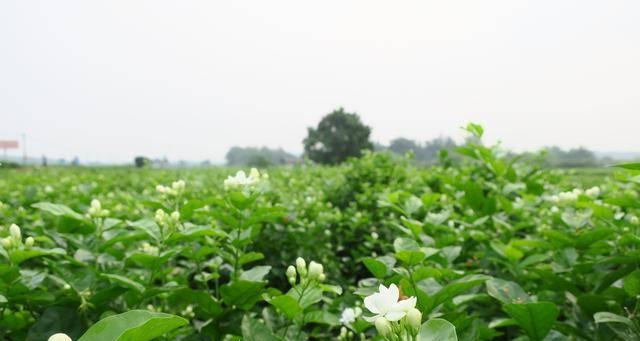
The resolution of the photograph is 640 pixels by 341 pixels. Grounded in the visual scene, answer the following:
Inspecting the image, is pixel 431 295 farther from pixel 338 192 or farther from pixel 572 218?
pixel 338 192

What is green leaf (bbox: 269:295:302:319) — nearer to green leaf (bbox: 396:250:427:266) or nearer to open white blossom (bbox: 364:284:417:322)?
green leaf (bbox: 396:250:427:266)

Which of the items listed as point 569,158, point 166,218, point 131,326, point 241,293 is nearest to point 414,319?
point 131,326

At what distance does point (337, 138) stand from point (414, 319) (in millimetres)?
39010

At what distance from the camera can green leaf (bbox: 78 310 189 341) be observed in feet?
2.12

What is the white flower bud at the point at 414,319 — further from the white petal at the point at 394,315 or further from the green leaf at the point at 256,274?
the green leaf at the point at 256,274

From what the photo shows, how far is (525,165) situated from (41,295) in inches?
141

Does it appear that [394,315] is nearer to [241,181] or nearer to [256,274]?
[256,274]

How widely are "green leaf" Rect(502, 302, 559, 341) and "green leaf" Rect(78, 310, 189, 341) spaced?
77cm

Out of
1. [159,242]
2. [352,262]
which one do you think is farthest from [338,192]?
[159,242]

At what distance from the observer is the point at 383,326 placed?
2.44ft

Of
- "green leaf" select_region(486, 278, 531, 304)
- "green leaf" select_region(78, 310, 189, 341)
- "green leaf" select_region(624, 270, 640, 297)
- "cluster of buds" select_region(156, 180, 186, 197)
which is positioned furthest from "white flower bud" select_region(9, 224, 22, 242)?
"green leaf" select_region(624, 270, 640, 297)

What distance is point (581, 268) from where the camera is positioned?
4.66 ft

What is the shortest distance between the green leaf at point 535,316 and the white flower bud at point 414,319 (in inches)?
17.3

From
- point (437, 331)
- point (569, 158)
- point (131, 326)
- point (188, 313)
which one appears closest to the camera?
point (131, 326)
